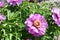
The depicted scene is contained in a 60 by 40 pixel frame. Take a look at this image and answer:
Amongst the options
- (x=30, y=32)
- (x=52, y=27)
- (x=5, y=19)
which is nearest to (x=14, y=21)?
(x=5, y=19)

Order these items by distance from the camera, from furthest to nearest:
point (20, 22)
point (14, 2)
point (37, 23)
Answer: point (14, 2) → point (20, 22) → point (37, 23)

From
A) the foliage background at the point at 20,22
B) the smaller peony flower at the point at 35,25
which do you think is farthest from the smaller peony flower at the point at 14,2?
the smaller peony flower at the point at 35,25

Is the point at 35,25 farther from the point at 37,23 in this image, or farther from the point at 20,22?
the point at 20,22

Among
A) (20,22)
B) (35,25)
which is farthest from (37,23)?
(20,22)

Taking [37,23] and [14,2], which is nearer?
[37,23]

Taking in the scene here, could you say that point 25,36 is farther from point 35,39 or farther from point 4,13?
point 4,13

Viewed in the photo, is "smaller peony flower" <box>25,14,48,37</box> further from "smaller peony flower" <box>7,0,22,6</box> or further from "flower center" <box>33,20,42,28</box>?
"smaller peony flower" <box>7,0,22,6</box>
